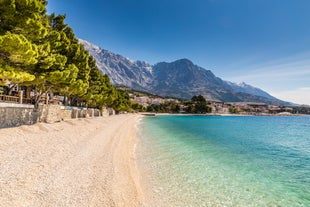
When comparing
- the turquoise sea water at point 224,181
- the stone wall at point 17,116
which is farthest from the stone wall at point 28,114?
the turquoise sea water at point 224,181

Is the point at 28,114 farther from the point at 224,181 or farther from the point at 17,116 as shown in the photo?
the point at 224,181

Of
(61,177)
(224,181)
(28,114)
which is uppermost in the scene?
(28,114)

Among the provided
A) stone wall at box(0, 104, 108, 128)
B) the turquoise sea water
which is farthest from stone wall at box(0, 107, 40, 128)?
the turquoise sea water

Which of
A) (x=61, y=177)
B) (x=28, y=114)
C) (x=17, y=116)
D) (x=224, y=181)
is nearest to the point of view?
(x=61, y=177)

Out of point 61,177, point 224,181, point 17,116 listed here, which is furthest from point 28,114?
point 224,181

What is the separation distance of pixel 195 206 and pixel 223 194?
222cm

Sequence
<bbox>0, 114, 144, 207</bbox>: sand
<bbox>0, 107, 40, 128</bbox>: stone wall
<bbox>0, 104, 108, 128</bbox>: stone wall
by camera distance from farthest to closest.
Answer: <bbox>0, 104, 108, 128</bbox>: stone wall, <bbox>0, 107, 40, 128</bbox>: stone wall, <bbox>0, 114, 144, 207</bbox>: sand

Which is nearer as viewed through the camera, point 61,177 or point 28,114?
point 61,177

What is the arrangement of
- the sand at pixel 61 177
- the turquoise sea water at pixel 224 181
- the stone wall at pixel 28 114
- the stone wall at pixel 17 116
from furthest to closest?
the stone wall at pixel 28 114, the stone wall at pixel 17 116, the turquoise sea water at pixel 224 181, the sand at pixel 61 177

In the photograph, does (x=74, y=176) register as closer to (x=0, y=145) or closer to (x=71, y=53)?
(x=0, y=145)

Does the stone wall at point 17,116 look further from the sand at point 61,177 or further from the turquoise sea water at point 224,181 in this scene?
the turquoise sea water at point 224,181

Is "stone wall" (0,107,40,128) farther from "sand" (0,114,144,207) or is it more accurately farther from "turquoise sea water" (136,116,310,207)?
"turquoise sea water" (136,116,310,207)

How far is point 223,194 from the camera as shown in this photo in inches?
394

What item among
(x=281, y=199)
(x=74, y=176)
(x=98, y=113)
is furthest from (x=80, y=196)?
(x=98, y=113)
